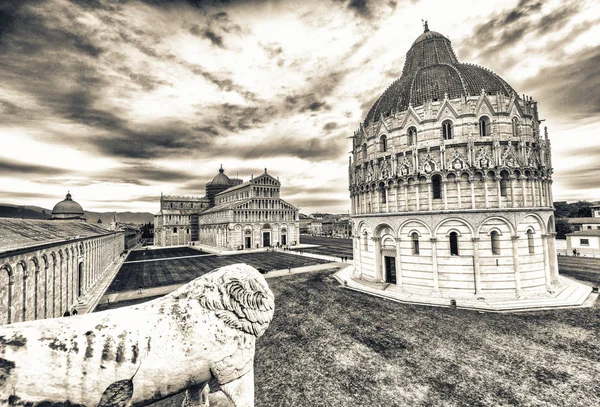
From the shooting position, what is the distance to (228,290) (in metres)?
5.00

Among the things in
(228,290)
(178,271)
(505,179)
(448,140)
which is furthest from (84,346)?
(178,271)

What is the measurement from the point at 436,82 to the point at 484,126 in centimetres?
621

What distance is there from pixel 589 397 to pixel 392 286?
49.4ft

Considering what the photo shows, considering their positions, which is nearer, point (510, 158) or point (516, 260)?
point (516, 260)

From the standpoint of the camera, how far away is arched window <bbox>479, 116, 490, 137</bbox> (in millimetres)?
22500

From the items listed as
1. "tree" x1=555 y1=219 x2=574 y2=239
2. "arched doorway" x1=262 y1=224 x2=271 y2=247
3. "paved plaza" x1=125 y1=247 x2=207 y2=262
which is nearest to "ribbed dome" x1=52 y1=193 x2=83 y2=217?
"paved plaza" x1=125 y1=247 x2=207 y2=262

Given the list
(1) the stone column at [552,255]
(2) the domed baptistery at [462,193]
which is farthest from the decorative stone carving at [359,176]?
(1) the stone column at [552,255]

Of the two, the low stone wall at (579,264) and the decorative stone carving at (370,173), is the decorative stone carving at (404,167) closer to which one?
the decorative stone carving at (370,173)

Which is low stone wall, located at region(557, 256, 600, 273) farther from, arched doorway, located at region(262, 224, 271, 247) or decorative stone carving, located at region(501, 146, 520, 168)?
arched doorway, located at region(262, 224, 271, 247)

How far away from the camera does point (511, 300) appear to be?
19922 millimetres

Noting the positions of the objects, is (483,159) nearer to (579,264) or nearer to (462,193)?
(462,193)

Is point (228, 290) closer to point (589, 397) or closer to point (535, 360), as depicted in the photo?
point (589, 397)

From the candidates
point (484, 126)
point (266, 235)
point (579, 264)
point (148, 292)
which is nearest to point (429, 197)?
point (484, 126)

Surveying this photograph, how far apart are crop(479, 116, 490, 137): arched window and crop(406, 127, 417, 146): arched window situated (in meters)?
5.36
